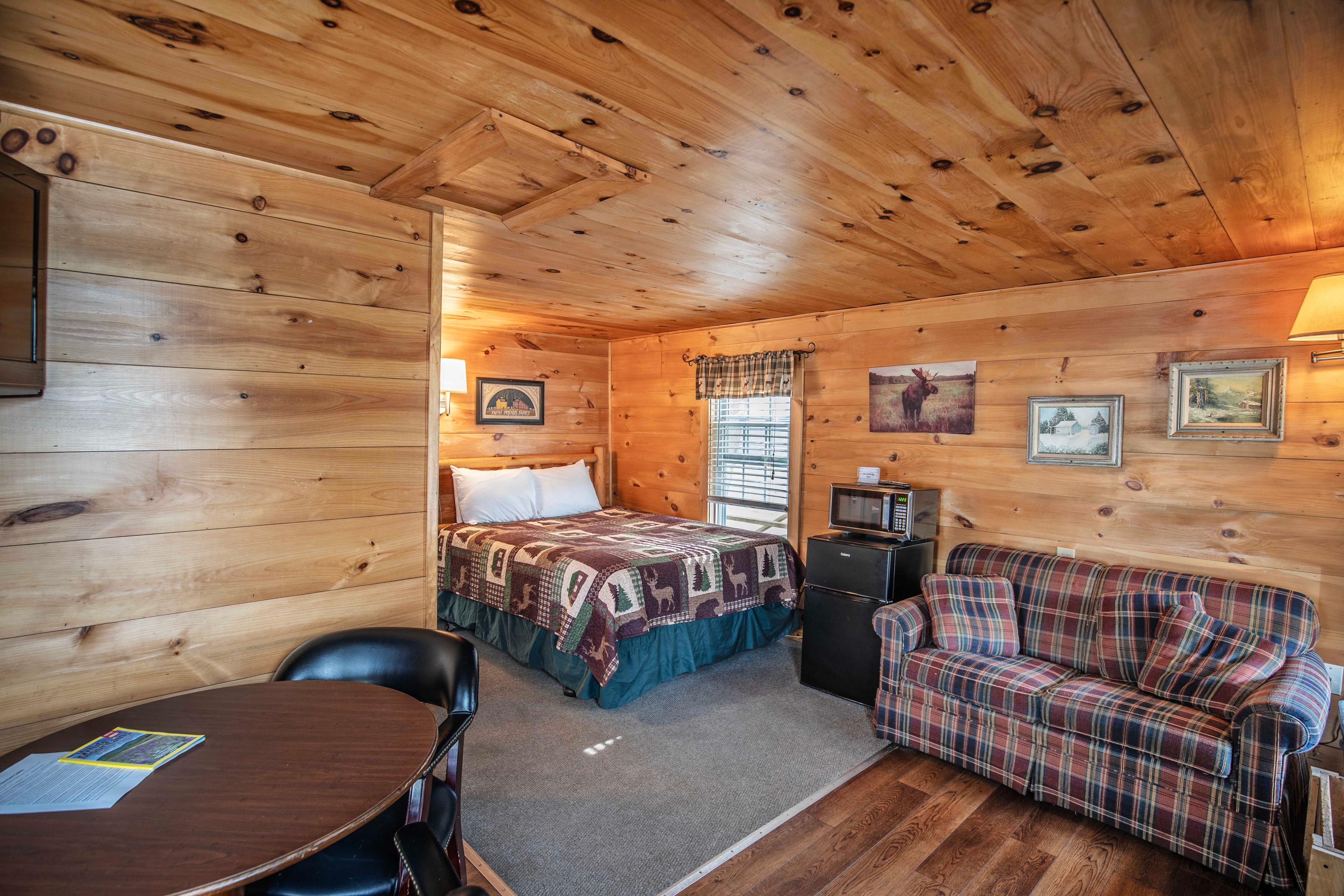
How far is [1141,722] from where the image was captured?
237 centimetres

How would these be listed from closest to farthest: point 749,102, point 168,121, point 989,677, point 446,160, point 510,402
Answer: point 749,102 < point 168,121 < point 446,160 < point 989,677 < point 510,402

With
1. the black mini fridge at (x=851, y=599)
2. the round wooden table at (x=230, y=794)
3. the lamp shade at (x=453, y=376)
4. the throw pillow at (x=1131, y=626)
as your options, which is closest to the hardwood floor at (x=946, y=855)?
the throw pillow at (x=1131, y=626)

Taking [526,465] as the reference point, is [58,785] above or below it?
below

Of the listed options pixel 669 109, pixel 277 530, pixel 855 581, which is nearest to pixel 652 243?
pixel 669 109

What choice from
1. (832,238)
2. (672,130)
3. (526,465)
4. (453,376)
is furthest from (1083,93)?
(526,465)

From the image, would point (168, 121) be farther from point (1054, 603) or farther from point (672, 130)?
point (1054, 603)

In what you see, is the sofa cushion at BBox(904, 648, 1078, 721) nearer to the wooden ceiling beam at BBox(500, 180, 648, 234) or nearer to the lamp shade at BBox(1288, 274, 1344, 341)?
the lamp shade at BBox(1288, 274, 1344, 341)

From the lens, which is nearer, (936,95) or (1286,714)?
(936,95)

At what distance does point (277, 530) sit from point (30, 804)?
0.88m

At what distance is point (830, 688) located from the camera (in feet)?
11.9

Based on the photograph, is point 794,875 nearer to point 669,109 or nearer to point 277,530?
point 277,530

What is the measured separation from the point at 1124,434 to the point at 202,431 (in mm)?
3751

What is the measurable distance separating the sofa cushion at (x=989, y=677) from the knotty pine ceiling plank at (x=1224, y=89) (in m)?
1.88

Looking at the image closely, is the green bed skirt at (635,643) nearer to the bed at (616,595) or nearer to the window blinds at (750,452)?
the bed at (616,595)
